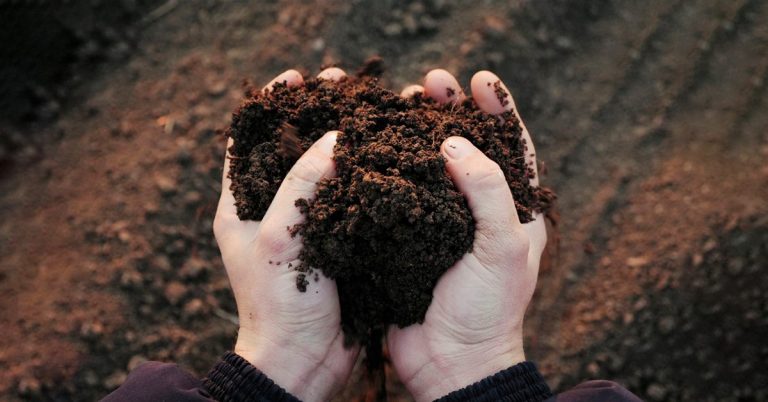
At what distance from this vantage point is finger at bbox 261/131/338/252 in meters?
1.72

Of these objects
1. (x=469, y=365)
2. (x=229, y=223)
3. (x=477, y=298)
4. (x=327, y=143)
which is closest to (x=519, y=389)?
(x=469, y=365)

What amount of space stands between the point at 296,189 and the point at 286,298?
34cm

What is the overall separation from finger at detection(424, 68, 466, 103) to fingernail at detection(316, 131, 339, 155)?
479 millimetres

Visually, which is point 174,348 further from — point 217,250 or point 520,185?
point 520,185

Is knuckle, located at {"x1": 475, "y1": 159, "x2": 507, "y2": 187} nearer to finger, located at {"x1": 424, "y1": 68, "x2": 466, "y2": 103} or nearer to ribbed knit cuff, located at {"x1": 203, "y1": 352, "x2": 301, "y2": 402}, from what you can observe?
finger, located at {"x1": 424, "y1": 68, "x2": 466, "y2": 103}

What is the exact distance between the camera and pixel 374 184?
1604mm

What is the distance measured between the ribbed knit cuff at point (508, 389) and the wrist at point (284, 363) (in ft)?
1.44

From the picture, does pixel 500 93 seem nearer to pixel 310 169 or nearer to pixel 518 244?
pixel 518 244

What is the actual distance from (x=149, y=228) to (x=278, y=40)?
3.70 ft

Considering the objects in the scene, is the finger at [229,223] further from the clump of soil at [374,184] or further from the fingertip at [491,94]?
the fingertip at [491,94]

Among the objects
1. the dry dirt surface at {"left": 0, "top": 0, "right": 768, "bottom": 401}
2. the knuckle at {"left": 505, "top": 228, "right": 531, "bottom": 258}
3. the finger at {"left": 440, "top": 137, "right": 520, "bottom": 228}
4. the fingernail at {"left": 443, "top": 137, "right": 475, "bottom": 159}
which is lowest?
the dry dirt surface at {"left": 0, "top": 0, "right": 768, "bottom": 401}

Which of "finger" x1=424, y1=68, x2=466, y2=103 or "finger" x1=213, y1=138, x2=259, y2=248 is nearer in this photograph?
"finger" x1=213, y1=138, x2=259, y2=248

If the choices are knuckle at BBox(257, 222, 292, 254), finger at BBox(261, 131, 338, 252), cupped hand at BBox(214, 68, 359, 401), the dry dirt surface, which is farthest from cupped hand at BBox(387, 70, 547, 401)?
the dry dirt surface

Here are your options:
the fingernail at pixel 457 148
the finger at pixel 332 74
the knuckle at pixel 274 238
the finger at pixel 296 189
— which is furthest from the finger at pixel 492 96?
the knuckle at pixel 274 238
